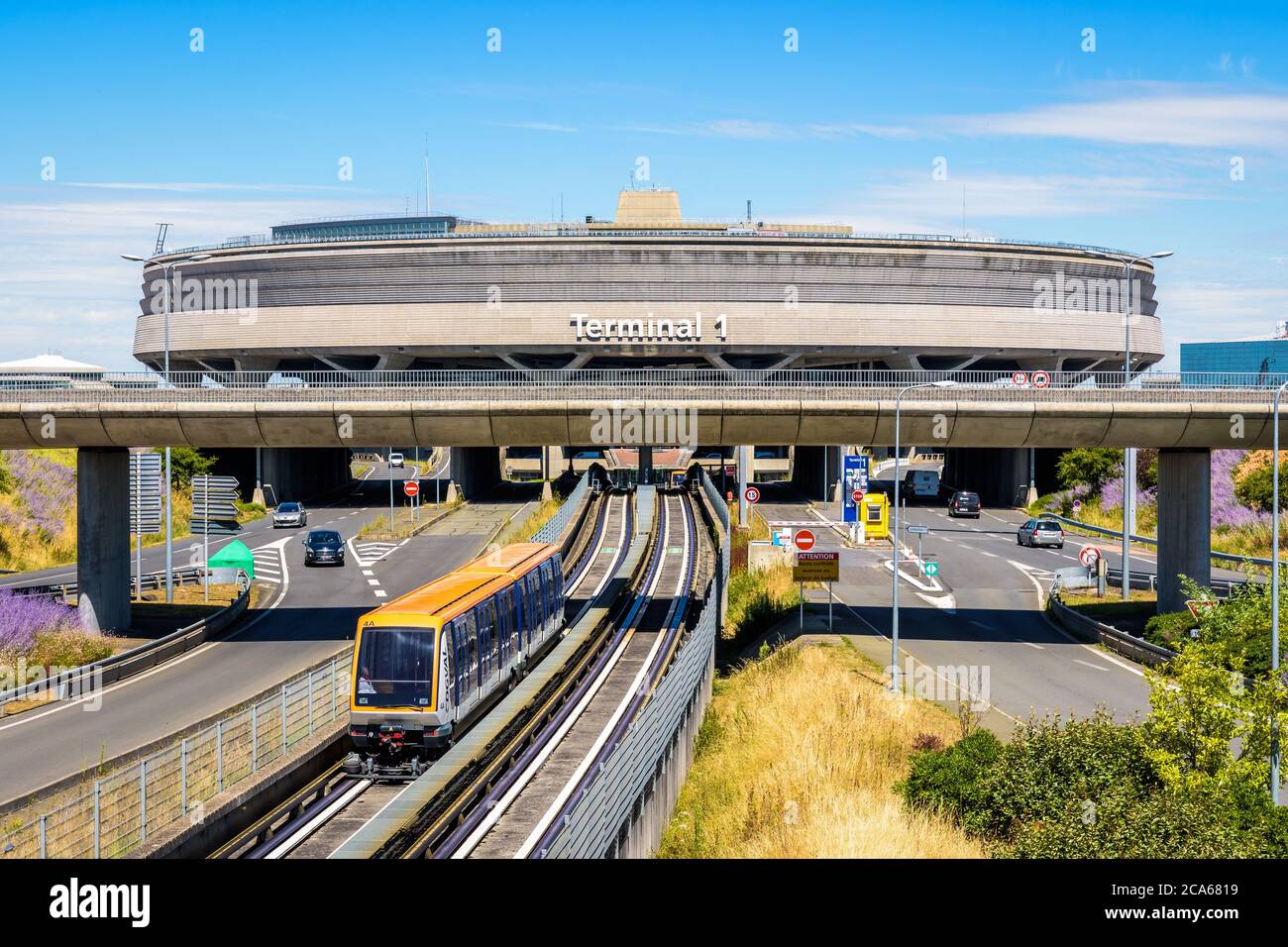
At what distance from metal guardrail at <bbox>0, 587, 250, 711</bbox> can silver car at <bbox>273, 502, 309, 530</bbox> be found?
3393 cm

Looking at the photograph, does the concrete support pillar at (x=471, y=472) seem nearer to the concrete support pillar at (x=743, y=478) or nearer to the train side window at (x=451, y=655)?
the concrete support pillar at (x=743, y=478)

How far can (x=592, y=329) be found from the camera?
99.4m

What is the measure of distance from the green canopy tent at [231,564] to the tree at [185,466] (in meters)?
32.0

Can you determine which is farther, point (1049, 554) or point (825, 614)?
point (1049, 554)

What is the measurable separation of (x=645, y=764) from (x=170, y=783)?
21.5ft

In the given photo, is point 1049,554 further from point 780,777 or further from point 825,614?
point 780,777

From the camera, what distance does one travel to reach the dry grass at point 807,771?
16828mm

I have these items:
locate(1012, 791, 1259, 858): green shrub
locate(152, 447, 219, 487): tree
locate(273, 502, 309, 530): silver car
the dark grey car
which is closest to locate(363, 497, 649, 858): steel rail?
locate(1012, 791, 1259, 858): green shrub

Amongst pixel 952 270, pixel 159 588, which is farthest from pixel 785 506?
pixel 159 588

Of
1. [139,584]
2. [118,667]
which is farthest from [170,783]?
[139,584]

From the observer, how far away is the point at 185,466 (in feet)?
254

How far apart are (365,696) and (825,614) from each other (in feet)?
81.6

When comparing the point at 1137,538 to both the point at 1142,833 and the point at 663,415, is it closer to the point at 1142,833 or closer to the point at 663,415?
the point at 663,415
